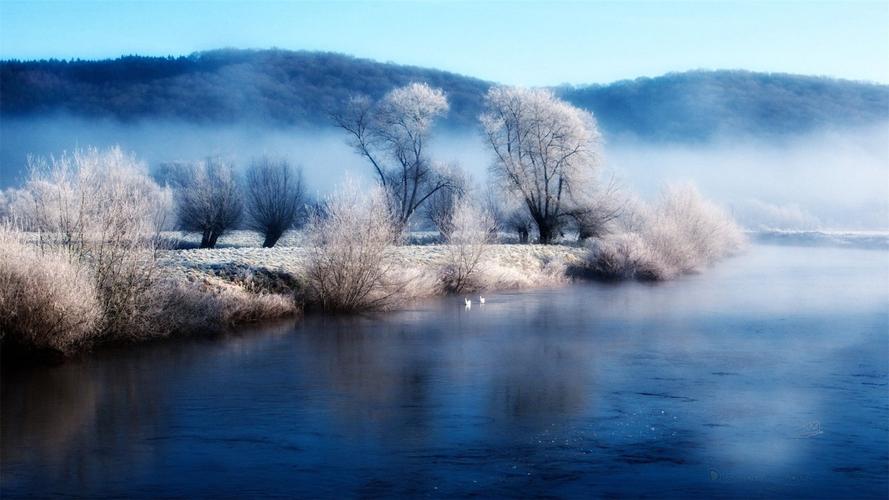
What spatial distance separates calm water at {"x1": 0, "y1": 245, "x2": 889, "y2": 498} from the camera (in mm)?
8742

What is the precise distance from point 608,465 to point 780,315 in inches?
497

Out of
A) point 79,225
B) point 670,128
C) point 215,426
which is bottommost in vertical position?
point 215,426

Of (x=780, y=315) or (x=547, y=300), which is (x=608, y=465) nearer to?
(x=780, y=315)

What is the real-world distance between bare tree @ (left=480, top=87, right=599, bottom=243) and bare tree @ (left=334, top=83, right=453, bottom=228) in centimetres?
236

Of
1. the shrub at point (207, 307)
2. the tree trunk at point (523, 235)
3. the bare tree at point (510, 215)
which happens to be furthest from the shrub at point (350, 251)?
the tree trunk at point (523, 235)

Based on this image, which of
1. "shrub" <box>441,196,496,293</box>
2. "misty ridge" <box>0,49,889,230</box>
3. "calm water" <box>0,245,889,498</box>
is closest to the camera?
"calm water" <box>0,245,889,498</box>

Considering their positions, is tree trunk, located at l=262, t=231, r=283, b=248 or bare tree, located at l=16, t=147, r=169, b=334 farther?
tree trunk, located at l=262, t=231, r=283, b=248

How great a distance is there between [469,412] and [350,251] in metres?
8.62

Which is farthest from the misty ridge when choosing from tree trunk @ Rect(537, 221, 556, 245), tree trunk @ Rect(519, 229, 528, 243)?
tree trunk @ Rect(537, 221, 556, 245)

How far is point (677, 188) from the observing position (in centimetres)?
3566

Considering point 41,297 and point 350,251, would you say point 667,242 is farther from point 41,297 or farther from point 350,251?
point 41,297

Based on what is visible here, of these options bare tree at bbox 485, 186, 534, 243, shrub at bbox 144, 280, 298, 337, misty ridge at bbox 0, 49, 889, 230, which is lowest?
shrub at bbox 144, 280, 298, 337

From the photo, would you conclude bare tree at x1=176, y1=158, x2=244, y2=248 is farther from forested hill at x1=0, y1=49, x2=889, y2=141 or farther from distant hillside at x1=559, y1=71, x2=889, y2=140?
distant hillside at x1=559, y1=71, x2=889, y2=140

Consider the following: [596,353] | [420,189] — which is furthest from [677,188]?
[596,353]
